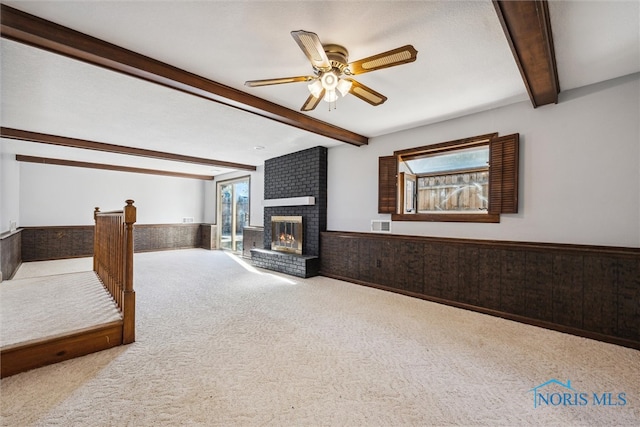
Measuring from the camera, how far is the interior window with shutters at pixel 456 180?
329 cm

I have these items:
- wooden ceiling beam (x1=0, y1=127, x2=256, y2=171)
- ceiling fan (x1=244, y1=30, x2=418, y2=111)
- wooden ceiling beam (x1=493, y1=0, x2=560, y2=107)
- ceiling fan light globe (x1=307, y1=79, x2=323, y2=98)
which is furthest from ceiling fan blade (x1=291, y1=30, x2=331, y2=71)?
wooden ceiling beam (x1=0, y1=127, x2=256, y2=171)

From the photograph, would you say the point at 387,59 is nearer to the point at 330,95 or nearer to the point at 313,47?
the point at 313,47

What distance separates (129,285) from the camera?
251cm

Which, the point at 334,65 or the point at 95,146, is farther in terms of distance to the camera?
the point at 95,146

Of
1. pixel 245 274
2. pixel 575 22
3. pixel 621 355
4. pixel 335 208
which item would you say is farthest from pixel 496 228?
pixel 245 274

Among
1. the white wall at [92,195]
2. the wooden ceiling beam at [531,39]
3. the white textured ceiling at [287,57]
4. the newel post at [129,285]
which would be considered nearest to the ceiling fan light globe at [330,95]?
the white textured ceiling at [287,57]

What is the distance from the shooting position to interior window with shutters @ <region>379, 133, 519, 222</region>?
10.8ft

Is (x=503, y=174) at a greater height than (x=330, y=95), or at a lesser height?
lesser

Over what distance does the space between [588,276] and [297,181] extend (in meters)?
4.62

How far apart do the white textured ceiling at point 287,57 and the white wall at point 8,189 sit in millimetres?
1546

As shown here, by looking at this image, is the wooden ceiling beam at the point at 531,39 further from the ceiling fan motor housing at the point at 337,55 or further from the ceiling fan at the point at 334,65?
the ceiling fan motor housing at the point at 337,55

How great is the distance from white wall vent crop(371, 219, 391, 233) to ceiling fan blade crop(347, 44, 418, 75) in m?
2.79

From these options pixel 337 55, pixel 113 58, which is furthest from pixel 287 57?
pixel 113 58

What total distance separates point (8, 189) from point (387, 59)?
7.27m
